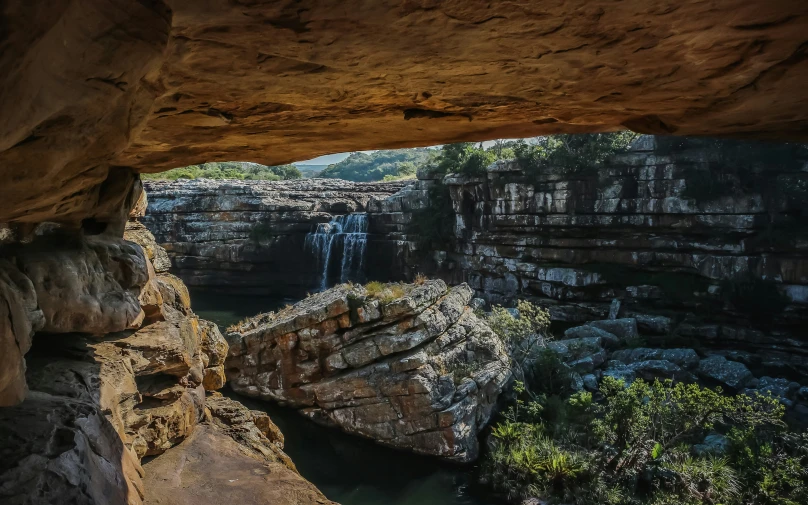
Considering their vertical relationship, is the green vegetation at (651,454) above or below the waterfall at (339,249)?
below

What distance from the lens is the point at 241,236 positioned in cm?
2723

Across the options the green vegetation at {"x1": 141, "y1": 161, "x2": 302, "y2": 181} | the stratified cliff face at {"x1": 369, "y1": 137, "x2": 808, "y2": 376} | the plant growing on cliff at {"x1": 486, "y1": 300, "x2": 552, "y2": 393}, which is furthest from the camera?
the green vegetation at {"x1": 141, "y1": 161, "x2": 302, "y2": 181}

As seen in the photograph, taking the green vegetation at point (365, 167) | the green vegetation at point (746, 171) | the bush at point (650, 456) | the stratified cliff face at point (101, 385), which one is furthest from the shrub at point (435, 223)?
the green vegetation at point (365, 167)

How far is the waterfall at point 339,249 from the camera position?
26.1m

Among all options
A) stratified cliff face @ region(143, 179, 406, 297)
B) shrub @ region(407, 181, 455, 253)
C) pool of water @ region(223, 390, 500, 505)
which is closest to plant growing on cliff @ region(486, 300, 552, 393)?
pool of water @ region(223, 390, 500, 505)

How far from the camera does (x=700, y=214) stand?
1981 centimetres

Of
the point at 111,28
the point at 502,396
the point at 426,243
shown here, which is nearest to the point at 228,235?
the point at 426,243

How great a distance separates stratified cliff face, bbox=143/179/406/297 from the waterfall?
0.10 m

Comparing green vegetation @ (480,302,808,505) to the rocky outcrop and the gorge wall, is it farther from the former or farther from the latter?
the gorge wall

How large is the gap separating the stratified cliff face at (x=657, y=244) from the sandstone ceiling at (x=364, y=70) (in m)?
17.5

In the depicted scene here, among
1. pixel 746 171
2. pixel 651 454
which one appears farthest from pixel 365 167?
pixel 651 454

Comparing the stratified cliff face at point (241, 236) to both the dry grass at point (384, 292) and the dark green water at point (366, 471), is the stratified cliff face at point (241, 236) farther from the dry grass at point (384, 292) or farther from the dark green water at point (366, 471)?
the dark green water at point (366, 471)

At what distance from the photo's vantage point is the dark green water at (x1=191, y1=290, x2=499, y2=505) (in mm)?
10250

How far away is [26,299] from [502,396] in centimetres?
1121
